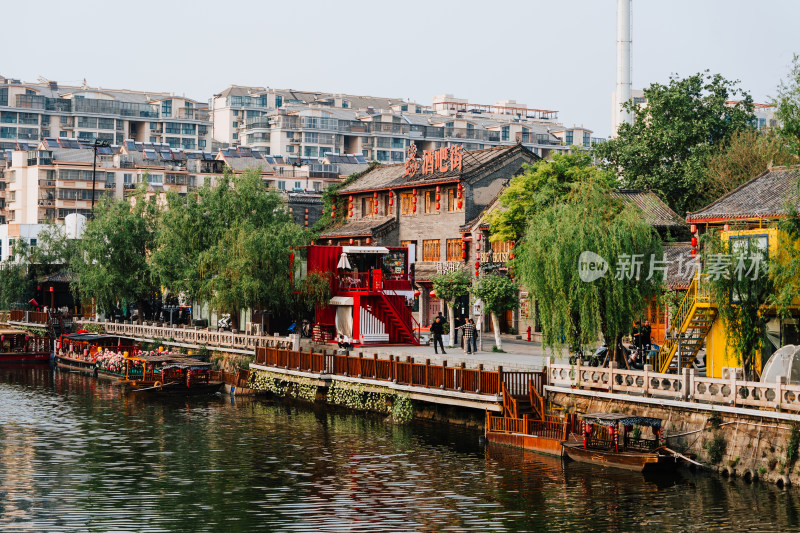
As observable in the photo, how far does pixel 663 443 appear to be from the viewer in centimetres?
3000

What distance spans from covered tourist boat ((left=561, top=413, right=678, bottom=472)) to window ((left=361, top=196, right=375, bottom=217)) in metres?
41.8

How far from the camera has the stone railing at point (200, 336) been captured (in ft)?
162

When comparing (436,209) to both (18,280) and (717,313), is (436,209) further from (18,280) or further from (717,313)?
(18,280)

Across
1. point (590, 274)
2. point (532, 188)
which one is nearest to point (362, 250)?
point (532, 188)

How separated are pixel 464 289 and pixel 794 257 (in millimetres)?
24517

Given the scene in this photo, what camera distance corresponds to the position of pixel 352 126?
156 metres

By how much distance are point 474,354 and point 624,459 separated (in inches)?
725

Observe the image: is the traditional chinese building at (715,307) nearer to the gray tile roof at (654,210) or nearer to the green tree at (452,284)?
the gray tile roof at (654,210)

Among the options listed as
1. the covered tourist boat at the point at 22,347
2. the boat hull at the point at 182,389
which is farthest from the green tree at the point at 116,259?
the boat hull at the point at 182,389

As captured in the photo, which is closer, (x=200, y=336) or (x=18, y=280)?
(x=200, y=336)

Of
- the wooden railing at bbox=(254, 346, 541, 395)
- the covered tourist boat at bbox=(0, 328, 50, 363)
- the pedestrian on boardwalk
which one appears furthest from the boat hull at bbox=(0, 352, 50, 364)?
the pedestrian on boardwalk

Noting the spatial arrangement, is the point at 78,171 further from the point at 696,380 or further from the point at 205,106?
the point at 696,380

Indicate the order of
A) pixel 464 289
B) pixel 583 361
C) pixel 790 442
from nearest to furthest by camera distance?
pixel 790 442, pixel 583 361, pixel 464 289

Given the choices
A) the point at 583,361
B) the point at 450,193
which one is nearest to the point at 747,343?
the point at 583,361
